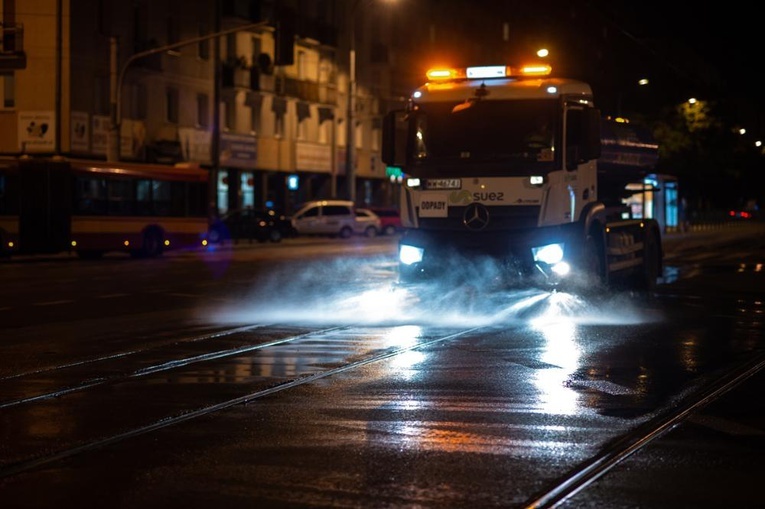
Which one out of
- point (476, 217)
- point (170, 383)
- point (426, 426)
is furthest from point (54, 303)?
point (426, 426)

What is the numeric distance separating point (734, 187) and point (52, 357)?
337ft

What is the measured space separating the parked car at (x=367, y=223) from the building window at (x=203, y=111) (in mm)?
8771

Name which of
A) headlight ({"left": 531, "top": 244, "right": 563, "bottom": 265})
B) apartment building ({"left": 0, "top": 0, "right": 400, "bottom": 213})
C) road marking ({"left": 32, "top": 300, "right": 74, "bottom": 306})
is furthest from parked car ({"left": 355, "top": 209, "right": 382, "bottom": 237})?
headlight ({"left": 531, "top": 244, "right": 563, "bottom": 265})

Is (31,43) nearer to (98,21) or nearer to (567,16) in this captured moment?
(98,21)

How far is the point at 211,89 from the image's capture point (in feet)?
186

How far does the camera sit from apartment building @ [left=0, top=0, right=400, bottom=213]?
4659 cm

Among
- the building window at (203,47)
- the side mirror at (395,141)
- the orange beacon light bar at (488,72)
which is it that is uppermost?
the building window at (203,47)

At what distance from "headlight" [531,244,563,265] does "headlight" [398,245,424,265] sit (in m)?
1.78

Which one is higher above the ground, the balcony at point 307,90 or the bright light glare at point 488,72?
the balcony at point 307,90

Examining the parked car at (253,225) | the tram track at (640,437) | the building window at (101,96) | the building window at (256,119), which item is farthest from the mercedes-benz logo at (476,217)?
the building window at (256,119)

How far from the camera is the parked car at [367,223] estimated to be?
60.0 meters

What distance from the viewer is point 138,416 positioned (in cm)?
909

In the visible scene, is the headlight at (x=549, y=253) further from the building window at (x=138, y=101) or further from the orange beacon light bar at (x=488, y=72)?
the building window at (x=138, y=101)

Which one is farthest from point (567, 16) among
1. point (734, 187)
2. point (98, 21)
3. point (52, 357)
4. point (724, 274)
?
point (52, 357)
